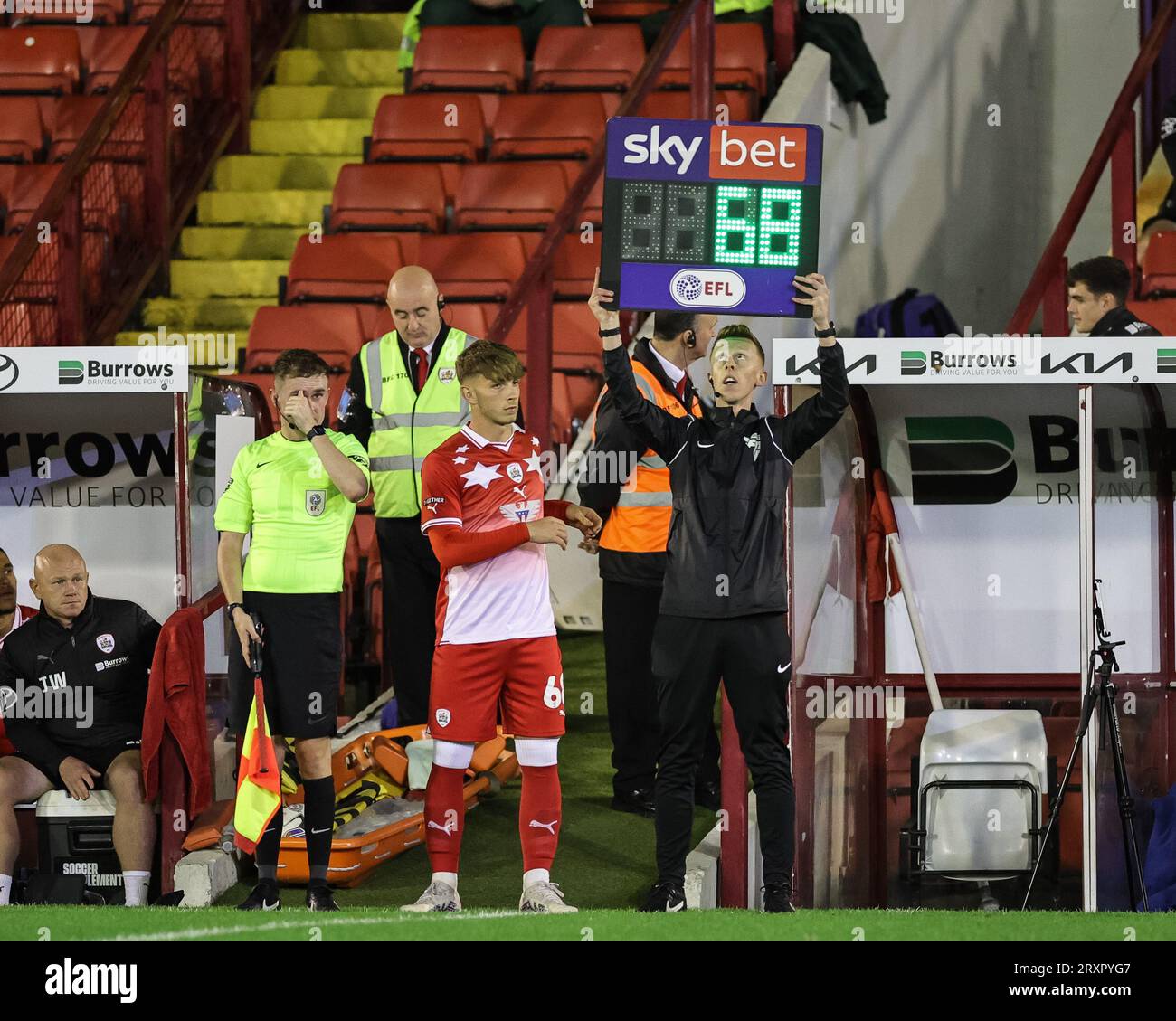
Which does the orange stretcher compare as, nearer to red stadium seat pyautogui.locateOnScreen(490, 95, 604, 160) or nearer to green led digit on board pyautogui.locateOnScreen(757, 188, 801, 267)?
green led digit on board pyautogui.locateOnScreen(757, 188, 801, 267)

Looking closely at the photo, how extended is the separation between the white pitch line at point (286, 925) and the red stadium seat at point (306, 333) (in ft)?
18.3

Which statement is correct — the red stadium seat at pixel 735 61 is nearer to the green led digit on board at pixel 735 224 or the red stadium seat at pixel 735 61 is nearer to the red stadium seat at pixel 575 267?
the red stadium seat at pixel 575 267

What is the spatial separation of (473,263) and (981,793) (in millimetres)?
5055

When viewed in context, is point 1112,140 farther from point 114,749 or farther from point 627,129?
point 114,749

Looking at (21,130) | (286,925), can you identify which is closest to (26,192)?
(21,130)

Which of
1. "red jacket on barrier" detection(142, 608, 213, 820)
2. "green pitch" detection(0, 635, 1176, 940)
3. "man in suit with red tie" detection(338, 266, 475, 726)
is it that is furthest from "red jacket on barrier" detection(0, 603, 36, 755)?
"man in suit with red tie" detection(338, 266, 475, 726)

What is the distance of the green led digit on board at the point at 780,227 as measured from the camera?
6.00 meters

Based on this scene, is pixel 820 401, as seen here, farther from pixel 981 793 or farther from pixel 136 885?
pixel 136 885

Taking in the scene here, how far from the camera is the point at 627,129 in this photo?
607 cm

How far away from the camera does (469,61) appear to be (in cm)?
1229

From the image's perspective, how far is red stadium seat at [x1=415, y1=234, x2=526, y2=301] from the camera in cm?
1052

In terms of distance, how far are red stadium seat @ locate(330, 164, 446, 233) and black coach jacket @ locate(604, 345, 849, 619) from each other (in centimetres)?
593
